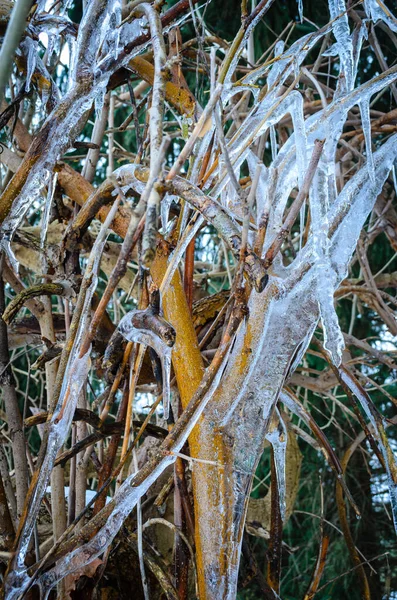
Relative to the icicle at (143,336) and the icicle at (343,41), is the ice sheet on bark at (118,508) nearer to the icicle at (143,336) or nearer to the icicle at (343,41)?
the icicle at (143,336)

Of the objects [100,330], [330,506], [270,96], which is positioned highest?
[270,96]

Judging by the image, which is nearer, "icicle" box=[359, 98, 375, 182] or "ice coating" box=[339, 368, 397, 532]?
"icicle" box=[359, 98, 375, 182]

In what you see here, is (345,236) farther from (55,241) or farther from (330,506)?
(330,506)

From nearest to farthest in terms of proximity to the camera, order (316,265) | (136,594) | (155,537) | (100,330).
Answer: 1. (316,265)
2. (100,330)
3. (136,594)
4. (155,537)

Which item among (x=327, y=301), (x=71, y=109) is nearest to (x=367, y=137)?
(x=327, y=301)

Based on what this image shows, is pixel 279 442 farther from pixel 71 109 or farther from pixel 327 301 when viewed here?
pixel 71 109

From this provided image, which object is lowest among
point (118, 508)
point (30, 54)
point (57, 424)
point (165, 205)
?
point (118, 508)

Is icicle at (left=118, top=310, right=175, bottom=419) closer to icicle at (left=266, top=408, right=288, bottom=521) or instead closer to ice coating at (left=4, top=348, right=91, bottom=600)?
ice coating at (left=4, top=348, right=91, bottom=600)

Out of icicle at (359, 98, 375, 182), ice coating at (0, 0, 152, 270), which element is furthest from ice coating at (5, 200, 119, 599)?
icicle at (359, 98, 375, 182)

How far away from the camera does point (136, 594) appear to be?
3.84ft

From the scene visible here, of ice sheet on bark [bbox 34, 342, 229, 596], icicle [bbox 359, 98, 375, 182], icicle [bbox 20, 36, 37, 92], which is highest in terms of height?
icicle [bbox 20, 36, 37, 92]

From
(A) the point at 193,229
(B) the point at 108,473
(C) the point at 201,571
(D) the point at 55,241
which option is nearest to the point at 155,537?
(B) the point at 108,473

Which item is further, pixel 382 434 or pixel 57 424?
pixel 382 434

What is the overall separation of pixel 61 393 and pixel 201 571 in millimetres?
305
